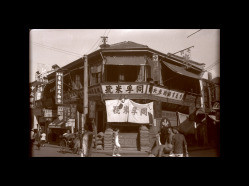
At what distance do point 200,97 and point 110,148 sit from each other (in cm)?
535

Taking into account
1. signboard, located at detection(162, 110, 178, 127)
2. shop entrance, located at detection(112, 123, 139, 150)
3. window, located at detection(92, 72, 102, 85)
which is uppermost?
window, located at detection(92, 72, 102, 85)

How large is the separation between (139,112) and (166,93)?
2317 millimetres

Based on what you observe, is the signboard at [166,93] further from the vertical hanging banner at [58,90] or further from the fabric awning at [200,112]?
the vertical hanging banner at [58,90]

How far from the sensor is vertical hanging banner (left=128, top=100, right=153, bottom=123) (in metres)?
11.6

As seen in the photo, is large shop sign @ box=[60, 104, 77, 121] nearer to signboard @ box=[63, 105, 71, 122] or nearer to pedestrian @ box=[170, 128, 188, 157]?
signboard @ box=[63, 105, 71, 122]

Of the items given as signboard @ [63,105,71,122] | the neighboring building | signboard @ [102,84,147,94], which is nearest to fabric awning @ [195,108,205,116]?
the neighboring building

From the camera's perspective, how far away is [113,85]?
484 inches

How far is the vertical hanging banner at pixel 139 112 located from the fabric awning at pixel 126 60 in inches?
86.2

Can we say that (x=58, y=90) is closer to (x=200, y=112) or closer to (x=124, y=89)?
(x=124, y=89)

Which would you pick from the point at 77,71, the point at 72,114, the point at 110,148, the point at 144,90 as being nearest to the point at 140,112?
the point at 144,90

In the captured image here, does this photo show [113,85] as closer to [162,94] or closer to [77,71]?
[162,94]

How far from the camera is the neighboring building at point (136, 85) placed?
12.2 meters
